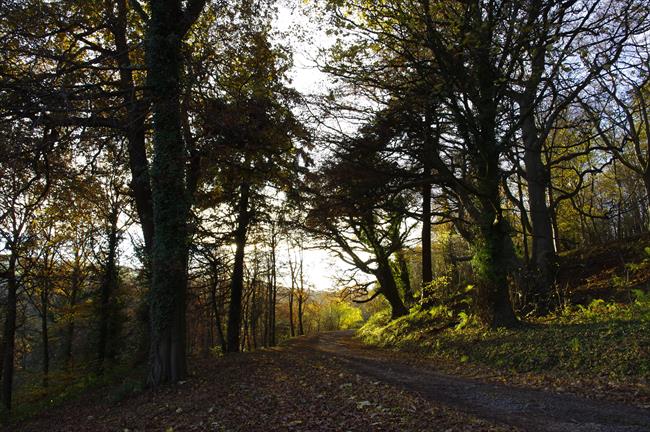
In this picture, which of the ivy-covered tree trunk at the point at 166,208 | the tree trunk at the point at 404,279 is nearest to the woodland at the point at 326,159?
the ivy-covered tree trunk at the point at 166,208

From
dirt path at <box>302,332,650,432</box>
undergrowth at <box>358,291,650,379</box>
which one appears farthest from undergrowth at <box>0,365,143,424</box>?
undergrowth at <box>358,291,650,379</box>

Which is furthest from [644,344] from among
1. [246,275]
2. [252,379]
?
[246,275]

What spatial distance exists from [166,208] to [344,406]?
19.4 ft

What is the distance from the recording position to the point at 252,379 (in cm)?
897

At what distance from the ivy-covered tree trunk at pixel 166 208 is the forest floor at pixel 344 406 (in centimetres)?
91

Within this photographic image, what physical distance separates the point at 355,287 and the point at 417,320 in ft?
28.3

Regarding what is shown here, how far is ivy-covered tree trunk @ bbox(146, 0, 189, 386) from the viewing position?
362 inches

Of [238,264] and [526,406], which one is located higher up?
[238,264]

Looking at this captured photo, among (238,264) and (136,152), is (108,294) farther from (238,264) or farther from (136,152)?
→ (136,152)

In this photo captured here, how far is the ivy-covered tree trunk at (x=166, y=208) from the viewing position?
919cm

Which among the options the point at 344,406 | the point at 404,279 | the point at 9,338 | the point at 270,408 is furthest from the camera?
the point at 404,279

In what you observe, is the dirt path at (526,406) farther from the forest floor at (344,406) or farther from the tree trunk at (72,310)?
the tree trunk at (72,310)

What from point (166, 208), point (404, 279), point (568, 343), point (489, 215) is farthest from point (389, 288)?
point (166, 208)

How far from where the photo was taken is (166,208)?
934cm
